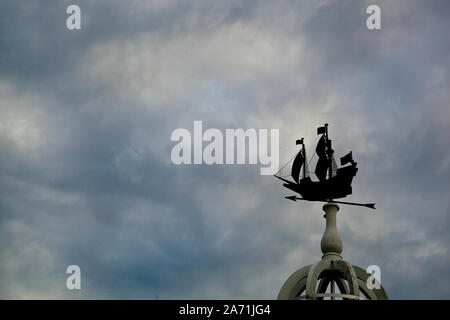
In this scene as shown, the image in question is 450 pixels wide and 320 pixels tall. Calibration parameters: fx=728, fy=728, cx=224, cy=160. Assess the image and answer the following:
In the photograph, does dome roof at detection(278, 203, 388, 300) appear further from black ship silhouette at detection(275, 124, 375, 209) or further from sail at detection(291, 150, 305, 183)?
sail at detection(291, 150, 305, 183)

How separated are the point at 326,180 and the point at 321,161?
231 centimetres

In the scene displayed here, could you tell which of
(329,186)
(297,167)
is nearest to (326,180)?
(329,186)

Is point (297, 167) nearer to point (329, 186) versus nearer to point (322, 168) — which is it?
point (322, 168)

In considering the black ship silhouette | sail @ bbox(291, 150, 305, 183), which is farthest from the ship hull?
sail @ bbox(291, 150, 305, 183)

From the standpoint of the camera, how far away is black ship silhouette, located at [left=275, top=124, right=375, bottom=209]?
45.9 meters

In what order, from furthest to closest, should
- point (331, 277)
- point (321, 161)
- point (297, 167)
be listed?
point (297, 167), point (321, 161), point (331, 277)

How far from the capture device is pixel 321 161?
158ft

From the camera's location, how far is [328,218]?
147ft

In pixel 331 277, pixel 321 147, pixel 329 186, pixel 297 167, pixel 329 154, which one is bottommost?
pixel 331 277

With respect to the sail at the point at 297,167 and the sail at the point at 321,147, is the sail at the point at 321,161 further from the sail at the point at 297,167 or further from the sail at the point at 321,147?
the sail at the point at 297,167
